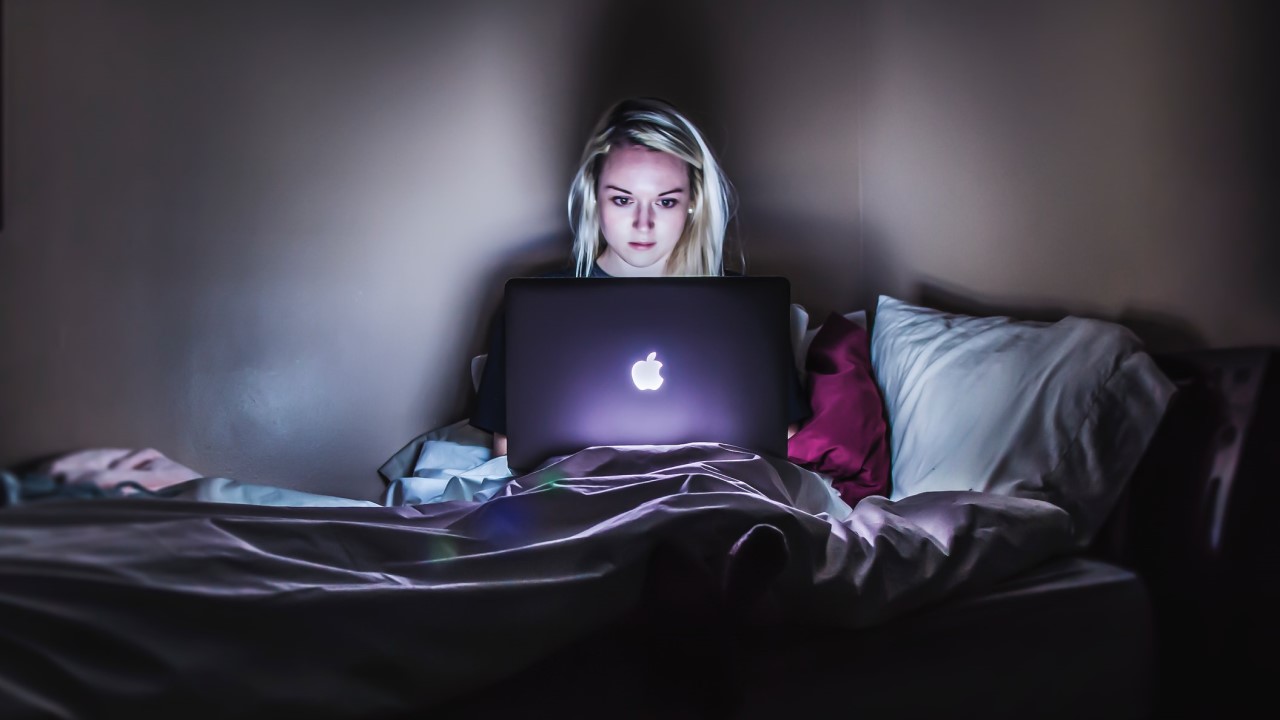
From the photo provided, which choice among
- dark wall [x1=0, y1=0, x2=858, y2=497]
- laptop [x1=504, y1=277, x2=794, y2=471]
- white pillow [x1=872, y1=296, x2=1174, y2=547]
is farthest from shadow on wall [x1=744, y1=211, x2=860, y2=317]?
laptop [x1=504, y1=277, x2=794, y2=471]

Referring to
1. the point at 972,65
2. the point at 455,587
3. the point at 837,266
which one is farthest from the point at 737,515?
the point at 837,266

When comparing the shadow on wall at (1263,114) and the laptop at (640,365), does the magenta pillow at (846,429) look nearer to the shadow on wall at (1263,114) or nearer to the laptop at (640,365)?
the laptop at (640,365)

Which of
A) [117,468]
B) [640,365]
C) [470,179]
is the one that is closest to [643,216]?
[470,179]

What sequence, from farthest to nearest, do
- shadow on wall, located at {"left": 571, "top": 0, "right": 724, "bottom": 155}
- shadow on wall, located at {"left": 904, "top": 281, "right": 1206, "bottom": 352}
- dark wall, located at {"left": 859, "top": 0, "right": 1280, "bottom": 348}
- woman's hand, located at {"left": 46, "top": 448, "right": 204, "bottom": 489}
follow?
shadow on wall, located at {"left": 571, "top": 0, "right": 724, "bottom": 155} < shadow on wall, located at {"left": 904, "top": 281, "right": 1206, "bottom": 352} < dark wall, located at {"left": 859, "top": 0, "right": 1280, "bottom": 348} < woman's hand, located at {"left": 46, "top": 448, "right": 204, "bottom": 489}

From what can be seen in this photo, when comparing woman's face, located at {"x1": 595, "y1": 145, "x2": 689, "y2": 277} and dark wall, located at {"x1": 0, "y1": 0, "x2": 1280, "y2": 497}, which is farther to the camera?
woman's face, located at {"x1": 595, "y1": 145, "x2": 689, "y2": 277}

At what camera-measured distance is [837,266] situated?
7.88 feet

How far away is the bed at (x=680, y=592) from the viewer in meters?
0.75

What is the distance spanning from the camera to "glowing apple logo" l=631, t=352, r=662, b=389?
1.35 m

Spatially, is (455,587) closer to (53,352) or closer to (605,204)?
(53,352)

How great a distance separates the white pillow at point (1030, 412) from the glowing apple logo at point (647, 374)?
490 millimetres

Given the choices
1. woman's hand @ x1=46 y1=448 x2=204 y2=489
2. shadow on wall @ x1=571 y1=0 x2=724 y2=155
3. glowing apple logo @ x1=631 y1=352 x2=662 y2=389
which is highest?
shadow on wall @ x1=571 y1=0 x2=724 y2=155

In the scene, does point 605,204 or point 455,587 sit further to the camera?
point 605,204

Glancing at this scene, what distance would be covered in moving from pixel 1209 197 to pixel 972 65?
0.74 metres

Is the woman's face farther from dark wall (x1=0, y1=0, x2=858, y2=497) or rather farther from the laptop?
the laptop
